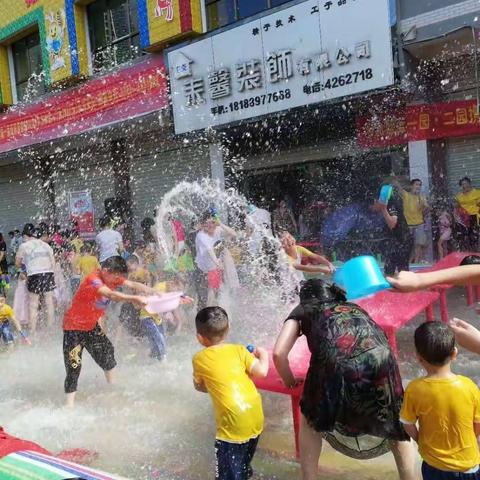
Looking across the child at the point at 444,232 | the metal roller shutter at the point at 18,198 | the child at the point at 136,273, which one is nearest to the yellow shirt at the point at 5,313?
the child at the point at 136,273

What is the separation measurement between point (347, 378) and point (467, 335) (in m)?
0.58

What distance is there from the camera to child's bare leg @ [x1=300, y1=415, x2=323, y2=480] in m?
2.78

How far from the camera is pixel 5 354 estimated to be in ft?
23.3

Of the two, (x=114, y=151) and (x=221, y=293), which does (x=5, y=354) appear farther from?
(x=114, y=151)

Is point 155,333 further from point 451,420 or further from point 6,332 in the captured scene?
point 451,420

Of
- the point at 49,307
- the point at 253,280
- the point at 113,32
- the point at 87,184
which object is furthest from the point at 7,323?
the point at 87,184

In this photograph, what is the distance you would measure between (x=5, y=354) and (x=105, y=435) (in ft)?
11.8

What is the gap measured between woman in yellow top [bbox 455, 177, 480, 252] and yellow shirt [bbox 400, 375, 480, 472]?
293 inches

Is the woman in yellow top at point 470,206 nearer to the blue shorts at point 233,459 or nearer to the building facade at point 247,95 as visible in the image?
the building facade at point 247,95

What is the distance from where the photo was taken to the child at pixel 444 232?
9.44m

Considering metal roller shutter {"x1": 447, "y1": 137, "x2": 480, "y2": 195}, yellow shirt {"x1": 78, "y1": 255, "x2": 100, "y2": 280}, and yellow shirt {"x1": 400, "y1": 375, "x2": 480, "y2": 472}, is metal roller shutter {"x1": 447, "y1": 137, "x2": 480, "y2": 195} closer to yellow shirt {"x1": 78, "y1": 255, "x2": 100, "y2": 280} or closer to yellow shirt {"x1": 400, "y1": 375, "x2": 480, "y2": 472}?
yellow shirt {"x1": 78, "y1": 255, "x2": 100, "y2": 280}

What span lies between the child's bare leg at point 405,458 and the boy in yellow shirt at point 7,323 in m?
5.42

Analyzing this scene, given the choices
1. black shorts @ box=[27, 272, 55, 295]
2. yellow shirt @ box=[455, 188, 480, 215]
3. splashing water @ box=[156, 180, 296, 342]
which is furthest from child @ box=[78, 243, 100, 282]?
yellow shirt @ box=[455, 188, 480, 215]

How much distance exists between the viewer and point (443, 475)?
2.29 meters
